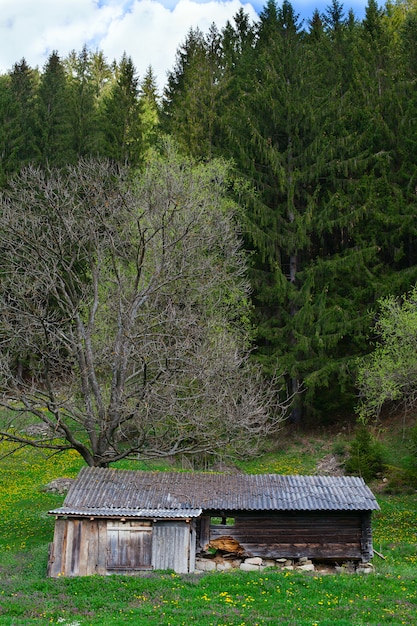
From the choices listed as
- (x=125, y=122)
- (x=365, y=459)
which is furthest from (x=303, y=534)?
(x=125, y=122)

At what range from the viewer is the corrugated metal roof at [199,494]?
17.7 meters

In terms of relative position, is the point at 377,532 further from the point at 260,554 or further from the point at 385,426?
the point at 385,426

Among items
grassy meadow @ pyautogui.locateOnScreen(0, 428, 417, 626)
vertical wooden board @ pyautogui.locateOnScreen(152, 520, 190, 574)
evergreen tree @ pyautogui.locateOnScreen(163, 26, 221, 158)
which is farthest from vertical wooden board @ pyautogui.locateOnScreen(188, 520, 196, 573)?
evergreen tree @ pyautogui.locateOnScreen(163, 26, 221, 158)

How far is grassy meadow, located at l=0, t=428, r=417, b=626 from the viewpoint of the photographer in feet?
42.2

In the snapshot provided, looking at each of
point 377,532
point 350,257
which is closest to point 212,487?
point 377,532

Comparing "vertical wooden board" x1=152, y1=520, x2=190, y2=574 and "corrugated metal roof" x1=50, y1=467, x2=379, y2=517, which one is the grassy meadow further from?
"corrugated metal roof" x1=50, y1=467, x2=379, y2=517

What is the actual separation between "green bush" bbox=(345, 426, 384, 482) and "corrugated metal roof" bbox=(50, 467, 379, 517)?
8720 millimetres

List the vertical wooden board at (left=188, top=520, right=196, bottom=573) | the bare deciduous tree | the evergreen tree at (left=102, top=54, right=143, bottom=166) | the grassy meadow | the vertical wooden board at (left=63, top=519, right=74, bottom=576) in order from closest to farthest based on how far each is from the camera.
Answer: the grassy meadow → the vertical wooden board at (left=63, top=519, right=74, bottom=576) → the vertical wooden board at (left=188, top=520, right=196, bottom=573) → the bare deciduous tree → the evergreen tree at (left=102, top=54, right=143, bottom=166)

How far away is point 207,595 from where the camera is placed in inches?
575

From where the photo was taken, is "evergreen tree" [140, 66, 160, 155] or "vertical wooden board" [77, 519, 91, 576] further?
"evergreen tree" [140, 66, 160, 155]

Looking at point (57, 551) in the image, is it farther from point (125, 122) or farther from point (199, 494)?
point (125, 122)

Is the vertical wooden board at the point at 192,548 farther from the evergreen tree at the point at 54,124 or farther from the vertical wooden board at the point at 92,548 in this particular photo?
the evergreen tree at the point at 54,124

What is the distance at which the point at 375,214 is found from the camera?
119ft

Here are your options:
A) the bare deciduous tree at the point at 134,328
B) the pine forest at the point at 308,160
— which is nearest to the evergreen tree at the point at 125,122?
the pine forest at the point at 308,160
